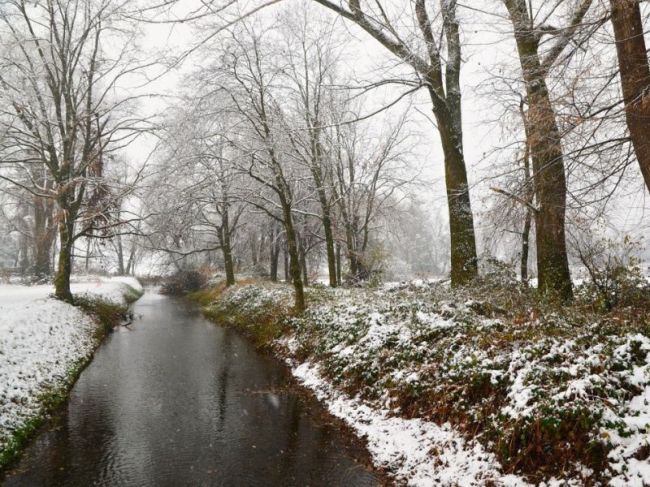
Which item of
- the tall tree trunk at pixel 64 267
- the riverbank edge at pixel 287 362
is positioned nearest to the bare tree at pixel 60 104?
the tall tree trunk at pixel 64 267

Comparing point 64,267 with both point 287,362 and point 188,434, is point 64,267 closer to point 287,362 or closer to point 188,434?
point 287,362

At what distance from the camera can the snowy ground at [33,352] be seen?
22.7ft

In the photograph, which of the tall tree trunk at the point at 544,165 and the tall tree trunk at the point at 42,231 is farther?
the tall tree trunk at the point at 42,231

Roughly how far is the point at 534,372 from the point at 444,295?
4325mm

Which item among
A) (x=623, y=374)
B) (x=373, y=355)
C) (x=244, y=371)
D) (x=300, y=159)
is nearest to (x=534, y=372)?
(x=623, y=374)

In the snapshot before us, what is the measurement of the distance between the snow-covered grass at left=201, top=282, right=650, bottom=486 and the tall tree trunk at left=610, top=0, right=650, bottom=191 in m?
2.23

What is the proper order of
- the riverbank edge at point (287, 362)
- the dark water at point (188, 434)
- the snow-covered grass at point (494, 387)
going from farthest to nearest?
1. the riverbank edge at point (287, 362)
2. the dark water at point (188, 434)
3. the snow-covered grass at point (494, 387)

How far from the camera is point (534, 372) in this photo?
5188 mm

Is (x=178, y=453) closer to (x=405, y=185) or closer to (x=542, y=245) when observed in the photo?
(x=542, y=245)

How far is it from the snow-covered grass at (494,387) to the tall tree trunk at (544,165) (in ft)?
2.32

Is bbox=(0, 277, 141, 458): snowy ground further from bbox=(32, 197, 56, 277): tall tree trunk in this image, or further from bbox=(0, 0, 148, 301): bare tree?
bbox=(32, 197, 56, 277): tall tree trunk

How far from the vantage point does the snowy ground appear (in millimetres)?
6916

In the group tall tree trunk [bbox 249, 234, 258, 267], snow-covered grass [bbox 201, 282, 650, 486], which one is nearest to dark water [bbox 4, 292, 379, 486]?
snow-covered grass [bbox 201, 282, 650, 486]

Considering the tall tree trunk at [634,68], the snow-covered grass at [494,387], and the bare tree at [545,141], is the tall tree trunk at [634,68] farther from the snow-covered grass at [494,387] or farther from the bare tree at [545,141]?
the snow-covered grass at [494,387]
